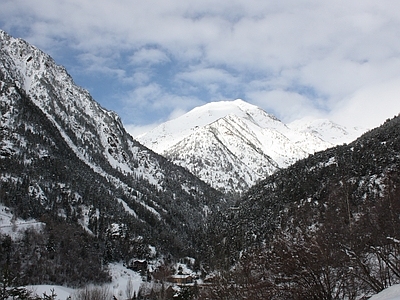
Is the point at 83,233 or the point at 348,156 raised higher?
the point at 348,156

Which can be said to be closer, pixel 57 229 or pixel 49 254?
pixel 49 254

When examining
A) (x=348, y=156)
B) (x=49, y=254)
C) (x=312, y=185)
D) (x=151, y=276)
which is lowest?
(x=151, y=276)

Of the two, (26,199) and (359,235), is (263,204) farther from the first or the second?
(359,235)

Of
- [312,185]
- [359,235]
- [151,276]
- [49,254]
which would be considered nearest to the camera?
[359,235]

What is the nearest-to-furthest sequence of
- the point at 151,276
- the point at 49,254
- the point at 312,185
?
the point at 49,254 → the point at 312,185 → the point at 151,276

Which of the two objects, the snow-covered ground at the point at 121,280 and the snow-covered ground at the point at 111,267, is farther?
the snow-covered ground at the point at 111,267

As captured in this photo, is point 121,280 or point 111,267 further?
point 111,267

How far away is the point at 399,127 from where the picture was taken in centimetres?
11344

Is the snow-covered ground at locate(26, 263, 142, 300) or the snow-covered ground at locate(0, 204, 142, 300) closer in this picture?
the snow-covered ground at locate(26, 263, 142, 300)

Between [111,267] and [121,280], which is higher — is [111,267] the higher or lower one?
the higher one

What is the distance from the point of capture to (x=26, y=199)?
428 feet

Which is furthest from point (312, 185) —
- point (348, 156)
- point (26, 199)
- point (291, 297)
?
point (291, 297)

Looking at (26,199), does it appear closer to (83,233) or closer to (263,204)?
(83,233)

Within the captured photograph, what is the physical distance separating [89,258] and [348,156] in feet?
284
